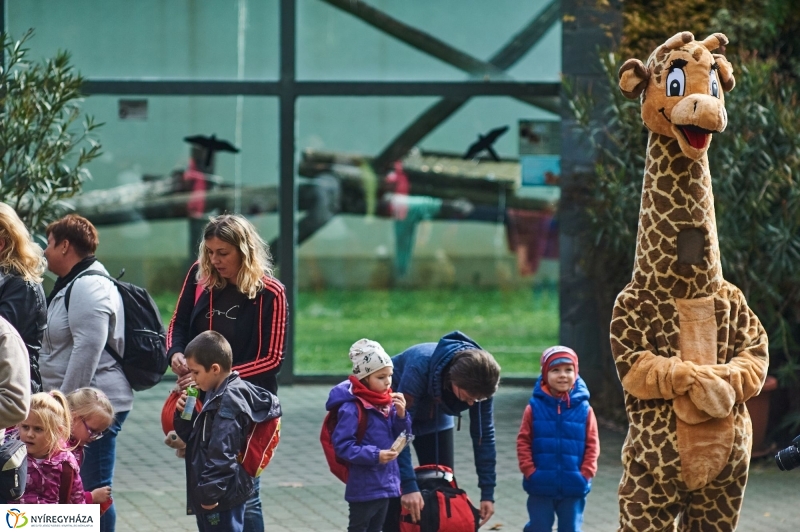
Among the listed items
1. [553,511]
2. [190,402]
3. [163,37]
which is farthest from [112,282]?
[163,37]

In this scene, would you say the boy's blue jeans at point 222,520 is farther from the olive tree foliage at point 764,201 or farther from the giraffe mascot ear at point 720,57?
the olive tree foliage at point 764,201

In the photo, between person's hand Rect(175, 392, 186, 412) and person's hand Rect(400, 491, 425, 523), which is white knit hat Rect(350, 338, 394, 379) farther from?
person's hand Rect(175, 392, 186, 412)

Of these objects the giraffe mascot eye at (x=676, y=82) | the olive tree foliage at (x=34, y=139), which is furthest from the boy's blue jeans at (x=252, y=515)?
the olive tree foliage at (x=34, y=139)

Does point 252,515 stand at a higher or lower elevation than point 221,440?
lower

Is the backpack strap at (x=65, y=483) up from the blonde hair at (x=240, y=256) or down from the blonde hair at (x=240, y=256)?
down

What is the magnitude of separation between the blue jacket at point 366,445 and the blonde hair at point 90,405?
3.27 ft

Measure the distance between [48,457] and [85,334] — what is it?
3.10ft

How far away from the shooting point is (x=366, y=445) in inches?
225

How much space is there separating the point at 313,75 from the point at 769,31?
4.34 metres

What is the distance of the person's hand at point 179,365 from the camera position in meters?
5.74

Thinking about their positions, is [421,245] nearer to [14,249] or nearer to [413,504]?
[413,504]

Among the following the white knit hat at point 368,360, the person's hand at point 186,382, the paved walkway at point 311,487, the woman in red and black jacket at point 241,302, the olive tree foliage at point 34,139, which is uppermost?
the olive tree foliage at point 34,139

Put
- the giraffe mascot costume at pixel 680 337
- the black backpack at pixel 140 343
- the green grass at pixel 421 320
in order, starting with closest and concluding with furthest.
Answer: the giraffe mascot costume at pixel 680 337, the black backpack at pixel 140 343, the green grass at pixel 421 320

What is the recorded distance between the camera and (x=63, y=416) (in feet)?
17.1
